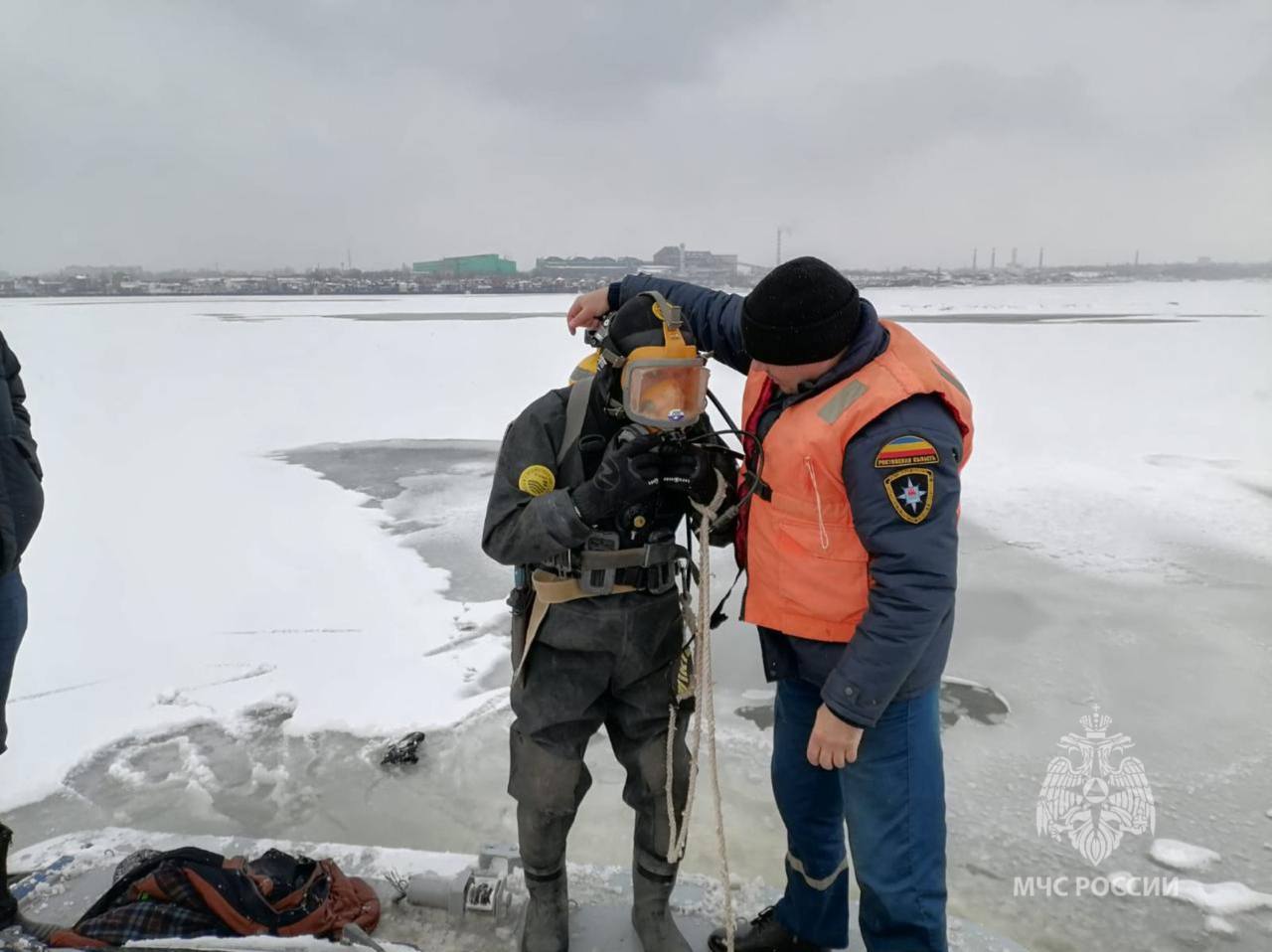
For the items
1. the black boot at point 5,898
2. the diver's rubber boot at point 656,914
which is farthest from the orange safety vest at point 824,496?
the black boot at point 5,898

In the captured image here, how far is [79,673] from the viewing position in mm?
4016

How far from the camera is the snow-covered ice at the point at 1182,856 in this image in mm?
2738

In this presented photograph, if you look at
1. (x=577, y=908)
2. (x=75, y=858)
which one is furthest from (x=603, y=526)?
(x=75, y=858)

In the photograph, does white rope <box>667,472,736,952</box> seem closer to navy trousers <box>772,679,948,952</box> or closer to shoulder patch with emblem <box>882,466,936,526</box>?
navy trousers <box>772,679,948,952</box>

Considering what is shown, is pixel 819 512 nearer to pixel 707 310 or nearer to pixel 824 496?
pixel 824 496

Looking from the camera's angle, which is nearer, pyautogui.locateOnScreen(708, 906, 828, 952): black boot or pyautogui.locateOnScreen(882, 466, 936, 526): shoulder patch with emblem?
pyautogui.locateOnScreen(882, 466, 936, 526): shoulder patch with emblem

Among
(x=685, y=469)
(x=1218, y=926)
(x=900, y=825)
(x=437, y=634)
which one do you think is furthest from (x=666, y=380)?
(x=437, y=634)

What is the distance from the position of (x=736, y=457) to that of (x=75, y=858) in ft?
7.70

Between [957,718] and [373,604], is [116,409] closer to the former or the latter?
[373,604]

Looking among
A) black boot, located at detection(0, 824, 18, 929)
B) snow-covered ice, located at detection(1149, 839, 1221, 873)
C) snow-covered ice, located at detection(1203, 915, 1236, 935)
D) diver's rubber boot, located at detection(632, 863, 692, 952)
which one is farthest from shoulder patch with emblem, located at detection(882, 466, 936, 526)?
black boot, located at detection(0, 824, 18, 929)

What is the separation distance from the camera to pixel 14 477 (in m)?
2.20

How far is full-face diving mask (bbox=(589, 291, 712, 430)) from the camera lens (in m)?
1.76

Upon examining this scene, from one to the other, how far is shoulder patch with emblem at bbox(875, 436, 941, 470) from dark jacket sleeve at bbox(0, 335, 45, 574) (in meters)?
2.07

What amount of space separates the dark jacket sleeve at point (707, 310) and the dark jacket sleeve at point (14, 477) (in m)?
1.55
